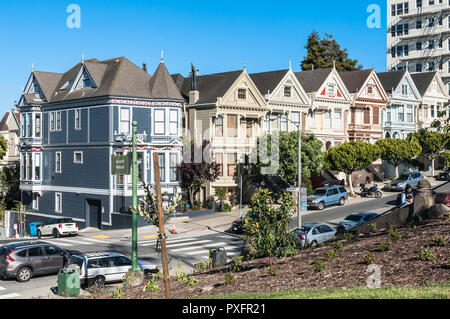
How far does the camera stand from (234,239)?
114ft

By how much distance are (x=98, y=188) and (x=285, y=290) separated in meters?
33.3

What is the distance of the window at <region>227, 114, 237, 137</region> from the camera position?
1937 inches

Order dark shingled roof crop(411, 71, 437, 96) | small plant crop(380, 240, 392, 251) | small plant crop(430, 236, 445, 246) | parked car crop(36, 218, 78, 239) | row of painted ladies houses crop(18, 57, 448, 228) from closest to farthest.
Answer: small plant crop(430, 236, 445, 246), small plant crop(380, 240, 392, 251), parked car crop(36, 218, 78, 239), row of painted ladies houses crop(18, 57, 448, 228), dark shingled roof crop(411, 71, 437, 96)

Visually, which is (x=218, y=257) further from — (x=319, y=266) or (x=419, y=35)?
(x=419, y=35)

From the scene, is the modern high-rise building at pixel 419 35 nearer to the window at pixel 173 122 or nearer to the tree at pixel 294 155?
the tree at pixel 294 155

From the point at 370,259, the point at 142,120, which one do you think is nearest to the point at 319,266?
the point at 370,259

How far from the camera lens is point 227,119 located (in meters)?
49.1

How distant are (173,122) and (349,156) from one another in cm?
1597

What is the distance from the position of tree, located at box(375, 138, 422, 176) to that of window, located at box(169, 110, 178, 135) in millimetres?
21595

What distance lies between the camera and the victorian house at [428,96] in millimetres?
68438

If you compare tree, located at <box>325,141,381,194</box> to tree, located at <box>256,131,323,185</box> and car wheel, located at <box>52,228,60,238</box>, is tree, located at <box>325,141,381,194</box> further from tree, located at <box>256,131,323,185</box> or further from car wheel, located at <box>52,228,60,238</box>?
car wheel, located at <box>52,228,60,238</box>

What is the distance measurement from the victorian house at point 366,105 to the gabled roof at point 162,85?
22559 mm

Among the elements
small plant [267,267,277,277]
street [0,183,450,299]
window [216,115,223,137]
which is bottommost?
street [0,183,450,299]

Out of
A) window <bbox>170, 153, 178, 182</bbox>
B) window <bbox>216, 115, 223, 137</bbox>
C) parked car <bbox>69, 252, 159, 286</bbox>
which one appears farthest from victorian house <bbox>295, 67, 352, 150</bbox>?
parked car <bbox>69, 252, 159, 286</bbox>
